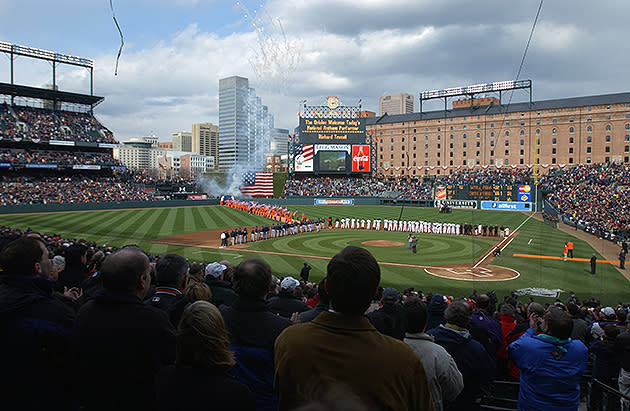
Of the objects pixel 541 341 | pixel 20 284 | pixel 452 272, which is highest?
pixel 20 284

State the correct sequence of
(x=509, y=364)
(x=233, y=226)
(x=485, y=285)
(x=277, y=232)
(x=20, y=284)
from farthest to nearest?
(x=233, y=226) → (x=277, y=232) → (x=485, y=285) → (x=509, y=364) → (x=20, y=284)

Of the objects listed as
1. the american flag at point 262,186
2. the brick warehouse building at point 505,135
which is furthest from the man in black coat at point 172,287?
the brick warehouse building at point 505,135

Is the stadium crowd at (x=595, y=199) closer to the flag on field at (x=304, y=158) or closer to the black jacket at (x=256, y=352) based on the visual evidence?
the black jacket at (x=256, y=352)

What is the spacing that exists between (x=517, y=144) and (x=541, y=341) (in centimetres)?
10069

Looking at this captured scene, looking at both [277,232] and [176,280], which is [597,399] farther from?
[277,232]

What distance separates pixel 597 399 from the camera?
18.2ft

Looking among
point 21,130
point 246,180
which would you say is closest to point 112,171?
point 21,130

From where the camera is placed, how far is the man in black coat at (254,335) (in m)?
3.36

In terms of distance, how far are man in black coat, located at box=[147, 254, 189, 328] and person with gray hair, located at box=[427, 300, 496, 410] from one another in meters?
2.63

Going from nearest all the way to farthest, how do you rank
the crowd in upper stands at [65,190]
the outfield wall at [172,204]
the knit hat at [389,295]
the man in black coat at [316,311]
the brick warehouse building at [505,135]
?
1. the man in black coat at [316,311]
2. the knit hat at [389,295]
3. the outfield wall at [172,204]
4. the crowd in upper stands at [65,190]
5. the brick warehouse building at [505,135]

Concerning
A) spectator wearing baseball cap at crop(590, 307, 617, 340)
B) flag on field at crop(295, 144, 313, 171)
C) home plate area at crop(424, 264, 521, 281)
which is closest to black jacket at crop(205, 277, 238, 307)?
spectator wearing baseball cap at crop(590, 307, 617, 340)

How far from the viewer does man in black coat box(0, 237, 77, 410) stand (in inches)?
121

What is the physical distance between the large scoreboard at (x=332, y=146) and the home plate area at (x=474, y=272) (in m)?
58.1

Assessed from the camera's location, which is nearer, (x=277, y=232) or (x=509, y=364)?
(x=509, y=364)
